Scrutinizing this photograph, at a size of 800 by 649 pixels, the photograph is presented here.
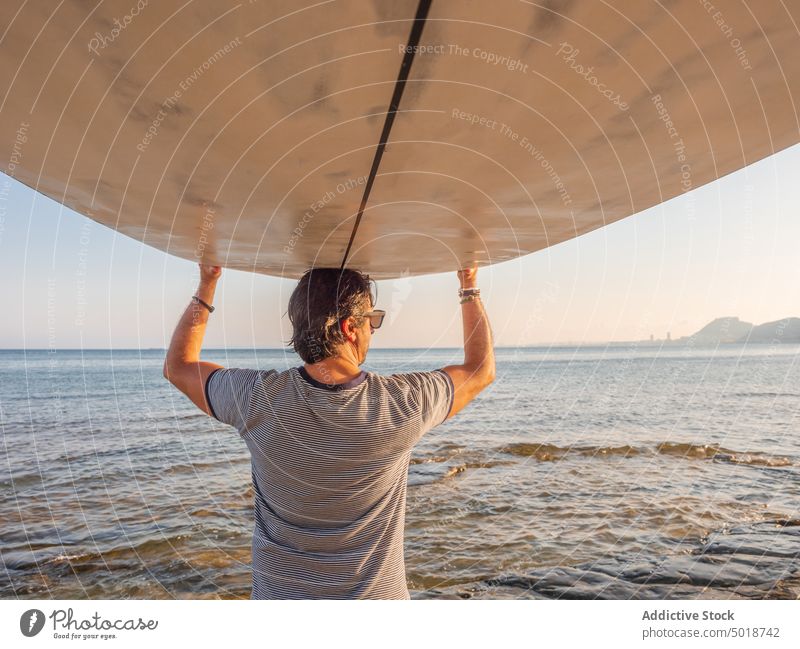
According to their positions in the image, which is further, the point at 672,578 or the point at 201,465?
the point at 201,465

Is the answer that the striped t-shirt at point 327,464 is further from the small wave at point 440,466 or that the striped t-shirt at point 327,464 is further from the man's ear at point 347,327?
the small wave at point 440,466

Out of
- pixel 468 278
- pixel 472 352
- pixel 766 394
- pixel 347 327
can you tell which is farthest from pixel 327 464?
pixel 766 394

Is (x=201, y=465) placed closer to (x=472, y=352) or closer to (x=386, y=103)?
(x=472, y=352)

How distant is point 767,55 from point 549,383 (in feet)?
106

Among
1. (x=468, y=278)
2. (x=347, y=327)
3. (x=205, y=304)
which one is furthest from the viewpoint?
(x=468, y=278)

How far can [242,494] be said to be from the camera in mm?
8344

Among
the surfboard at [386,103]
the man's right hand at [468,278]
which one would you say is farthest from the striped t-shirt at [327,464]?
the surfboard at [386,103]

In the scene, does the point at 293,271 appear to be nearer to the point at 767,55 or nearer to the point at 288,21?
the point at 288,21

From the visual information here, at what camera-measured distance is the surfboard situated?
4.18 ft

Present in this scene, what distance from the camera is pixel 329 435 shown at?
153 centimetres

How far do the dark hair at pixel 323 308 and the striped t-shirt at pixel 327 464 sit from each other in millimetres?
92

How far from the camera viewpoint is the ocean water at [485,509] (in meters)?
5.24

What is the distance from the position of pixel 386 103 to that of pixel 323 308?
61cm

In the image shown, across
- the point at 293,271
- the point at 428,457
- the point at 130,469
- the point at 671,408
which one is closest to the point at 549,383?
the point at 671,408
